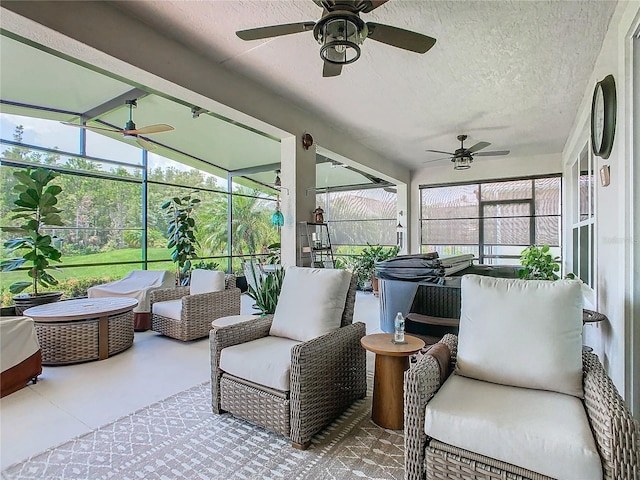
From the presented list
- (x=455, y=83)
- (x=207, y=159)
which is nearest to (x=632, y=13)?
(x=455, y=83)

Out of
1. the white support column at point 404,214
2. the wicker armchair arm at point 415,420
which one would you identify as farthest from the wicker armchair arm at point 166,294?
the white support column at point 404,214

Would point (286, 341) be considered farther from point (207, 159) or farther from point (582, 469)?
point (207, 159)

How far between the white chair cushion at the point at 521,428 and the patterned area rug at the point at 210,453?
0.55 metres

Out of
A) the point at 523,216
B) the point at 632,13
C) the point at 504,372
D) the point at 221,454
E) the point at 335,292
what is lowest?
the point at 221,454

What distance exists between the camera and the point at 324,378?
2064mm

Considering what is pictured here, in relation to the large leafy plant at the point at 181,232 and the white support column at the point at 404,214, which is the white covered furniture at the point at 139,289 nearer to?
the large leafy plant at the point at 181,232

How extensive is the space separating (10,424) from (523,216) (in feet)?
26.0

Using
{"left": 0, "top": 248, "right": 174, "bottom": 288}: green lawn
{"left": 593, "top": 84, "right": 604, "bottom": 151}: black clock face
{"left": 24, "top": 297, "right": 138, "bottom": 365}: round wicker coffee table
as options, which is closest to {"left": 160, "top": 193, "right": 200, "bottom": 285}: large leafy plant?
{"left": 0, "top": 248, "right": 174, "bottom": 288}: green lawn

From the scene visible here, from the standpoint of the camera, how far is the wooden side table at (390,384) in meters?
2.12

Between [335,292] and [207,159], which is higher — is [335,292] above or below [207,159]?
below

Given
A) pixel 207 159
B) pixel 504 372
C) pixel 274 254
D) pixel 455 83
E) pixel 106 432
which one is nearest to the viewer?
pixel 504 372

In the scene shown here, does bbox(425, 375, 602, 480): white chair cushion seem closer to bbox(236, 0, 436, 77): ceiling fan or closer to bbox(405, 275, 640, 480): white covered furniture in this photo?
bbox(405, 275, 640, 480): white covered furniture

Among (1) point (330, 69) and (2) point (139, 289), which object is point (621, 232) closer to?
(1) point (330, 69)

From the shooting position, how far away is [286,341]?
237cm
